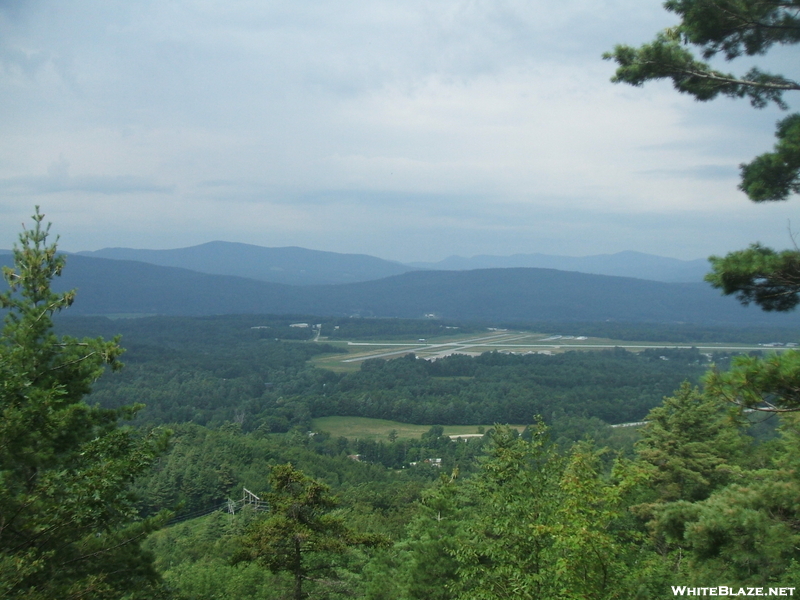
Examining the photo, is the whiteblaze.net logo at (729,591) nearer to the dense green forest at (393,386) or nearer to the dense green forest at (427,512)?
the dense green forest at (427,512)

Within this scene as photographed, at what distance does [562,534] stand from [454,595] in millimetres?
3835

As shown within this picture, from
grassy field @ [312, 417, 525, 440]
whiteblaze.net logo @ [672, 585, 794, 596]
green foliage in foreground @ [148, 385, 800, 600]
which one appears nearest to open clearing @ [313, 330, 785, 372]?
grassy field @ [312, 417, 525, 440]

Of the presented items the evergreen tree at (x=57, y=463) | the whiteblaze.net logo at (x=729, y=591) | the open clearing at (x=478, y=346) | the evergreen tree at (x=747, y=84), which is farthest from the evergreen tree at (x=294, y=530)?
the open clearing at (x=478, y=346)

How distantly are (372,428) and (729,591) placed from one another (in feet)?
177

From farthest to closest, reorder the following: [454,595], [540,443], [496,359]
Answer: [496,359]
[454,595]
[540,443]

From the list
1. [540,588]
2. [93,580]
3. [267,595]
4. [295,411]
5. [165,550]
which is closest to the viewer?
[93,580]

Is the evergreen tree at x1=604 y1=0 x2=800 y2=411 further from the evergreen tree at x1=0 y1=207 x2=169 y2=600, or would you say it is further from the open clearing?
the open clearing

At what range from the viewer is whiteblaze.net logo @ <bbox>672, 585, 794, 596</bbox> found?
621cm

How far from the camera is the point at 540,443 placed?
8734 millimetres

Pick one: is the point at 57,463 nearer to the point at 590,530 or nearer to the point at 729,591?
the point at 590,530

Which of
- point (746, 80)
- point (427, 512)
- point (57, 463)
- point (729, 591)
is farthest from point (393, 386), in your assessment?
point (746, 80)

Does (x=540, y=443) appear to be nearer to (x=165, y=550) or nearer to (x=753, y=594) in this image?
(x=753, y=594)

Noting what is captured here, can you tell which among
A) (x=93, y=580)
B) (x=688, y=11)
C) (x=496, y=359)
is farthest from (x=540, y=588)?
(x=496, y=359)

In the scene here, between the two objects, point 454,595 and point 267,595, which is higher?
point 454,595
